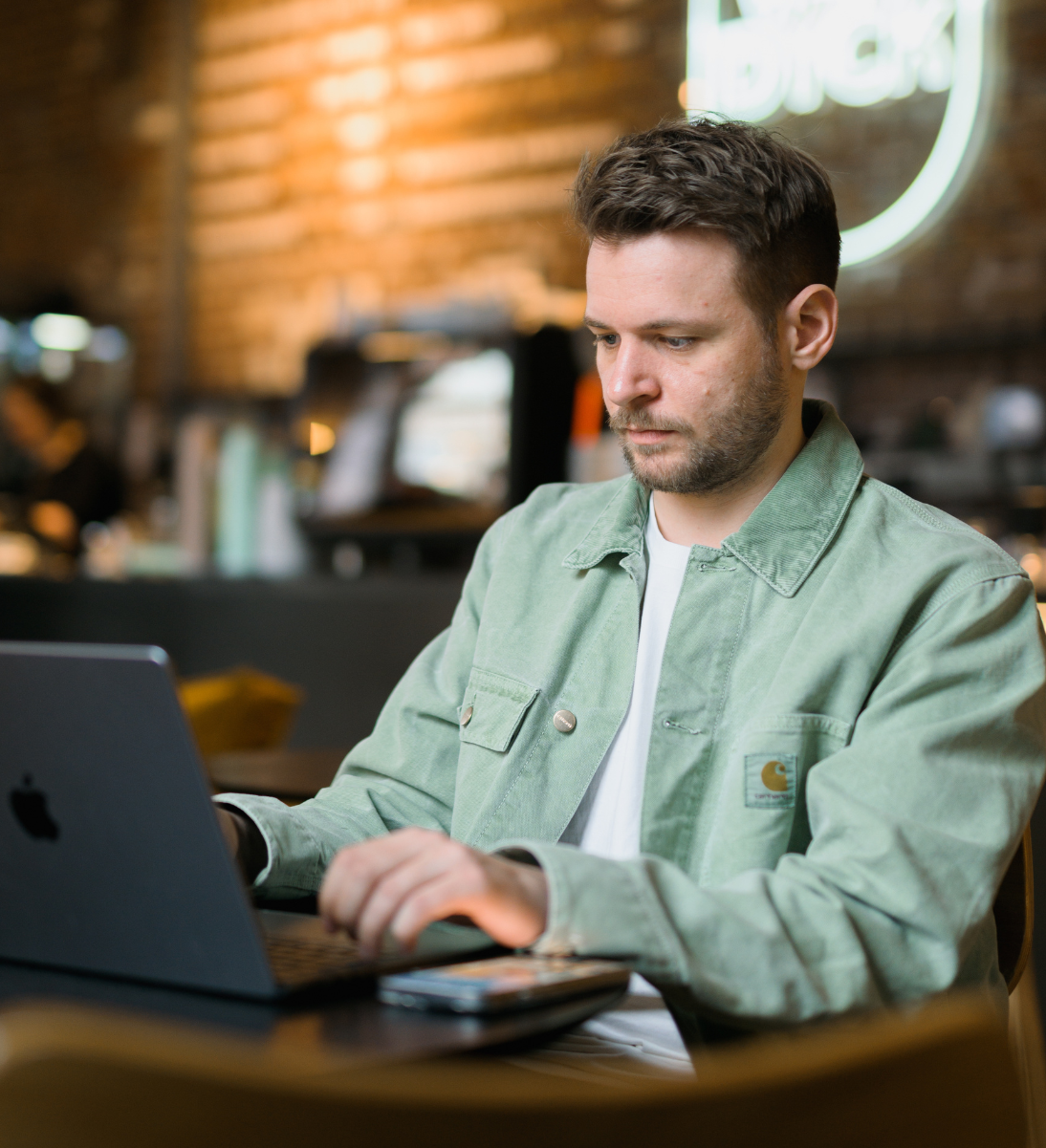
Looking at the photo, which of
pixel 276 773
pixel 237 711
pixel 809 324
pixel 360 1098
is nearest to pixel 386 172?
pixel 237 711

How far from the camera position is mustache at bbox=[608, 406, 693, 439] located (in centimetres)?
127

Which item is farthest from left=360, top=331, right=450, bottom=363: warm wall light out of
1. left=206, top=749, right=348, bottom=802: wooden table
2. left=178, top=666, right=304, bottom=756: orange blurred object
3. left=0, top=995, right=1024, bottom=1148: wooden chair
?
left=0, top=995, right=1024, bottom=1148: wooden chair

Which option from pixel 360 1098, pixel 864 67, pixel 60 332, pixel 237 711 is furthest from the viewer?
pixel 60 332

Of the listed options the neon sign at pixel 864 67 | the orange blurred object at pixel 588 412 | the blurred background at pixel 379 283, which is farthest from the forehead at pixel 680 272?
the neon sign at pixel 864 67

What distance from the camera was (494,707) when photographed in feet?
4.31

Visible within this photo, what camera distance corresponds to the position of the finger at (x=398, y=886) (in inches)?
33.5

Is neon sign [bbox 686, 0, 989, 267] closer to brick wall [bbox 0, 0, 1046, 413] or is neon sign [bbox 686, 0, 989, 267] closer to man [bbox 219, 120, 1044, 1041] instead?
brick wall [bbox 0, 0, 1046, 413]

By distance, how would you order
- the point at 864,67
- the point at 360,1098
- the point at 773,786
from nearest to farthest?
the point at 360,1098 < the point at 773,786 < the point at 864,67

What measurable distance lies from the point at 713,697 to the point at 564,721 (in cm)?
15

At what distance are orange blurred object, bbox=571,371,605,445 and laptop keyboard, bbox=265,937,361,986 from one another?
2369mm

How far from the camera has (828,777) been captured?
3.35 ft

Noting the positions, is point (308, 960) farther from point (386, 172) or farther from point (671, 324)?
point (386, 172)

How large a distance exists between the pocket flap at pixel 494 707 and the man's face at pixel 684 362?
24 centimetres

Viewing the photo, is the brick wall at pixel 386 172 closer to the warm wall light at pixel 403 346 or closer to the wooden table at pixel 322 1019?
the warm wall light at pixel 403 346
